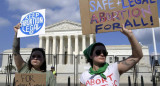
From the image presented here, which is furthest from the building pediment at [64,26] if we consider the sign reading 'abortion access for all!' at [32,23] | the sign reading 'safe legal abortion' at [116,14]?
the sign reading 'safe legal abortion' at [116,14]

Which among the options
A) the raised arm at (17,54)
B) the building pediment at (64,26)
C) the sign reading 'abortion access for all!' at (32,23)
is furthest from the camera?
the building pediment at (64,26)

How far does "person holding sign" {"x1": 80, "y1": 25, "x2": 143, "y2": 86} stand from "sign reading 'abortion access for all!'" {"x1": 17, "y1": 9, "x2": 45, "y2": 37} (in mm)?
1801

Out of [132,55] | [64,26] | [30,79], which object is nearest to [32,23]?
[30,79]

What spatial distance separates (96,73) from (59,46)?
208 ft

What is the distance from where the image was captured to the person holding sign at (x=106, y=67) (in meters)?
2.24

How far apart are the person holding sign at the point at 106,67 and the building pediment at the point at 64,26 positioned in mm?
57365

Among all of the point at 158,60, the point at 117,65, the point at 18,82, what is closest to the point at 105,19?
the point at 117,65

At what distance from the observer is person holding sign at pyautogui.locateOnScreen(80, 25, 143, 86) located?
2.24 meters

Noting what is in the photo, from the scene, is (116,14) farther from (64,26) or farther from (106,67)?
(64,26)

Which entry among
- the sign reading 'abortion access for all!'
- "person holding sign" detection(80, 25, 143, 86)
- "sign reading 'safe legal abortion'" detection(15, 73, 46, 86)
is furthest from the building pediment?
"person holding sign" detection(80, 25, 143, 86)

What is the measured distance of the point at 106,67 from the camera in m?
2.34

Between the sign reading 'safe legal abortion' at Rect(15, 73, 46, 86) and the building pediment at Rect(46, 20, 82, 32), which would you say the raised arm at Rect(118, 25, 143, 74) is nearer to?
the sign reading 'safe legal abortion' at Rect(15, 73, 46, 86)

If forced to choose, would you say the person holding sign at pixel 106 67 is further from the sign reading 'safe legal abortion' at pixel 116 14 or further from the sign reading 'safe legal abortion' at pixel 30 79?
Answer: the sign reading 'safe legal abortion' at pixel 30 79

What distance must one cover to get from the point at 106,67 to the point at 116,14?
1221 millimetres
